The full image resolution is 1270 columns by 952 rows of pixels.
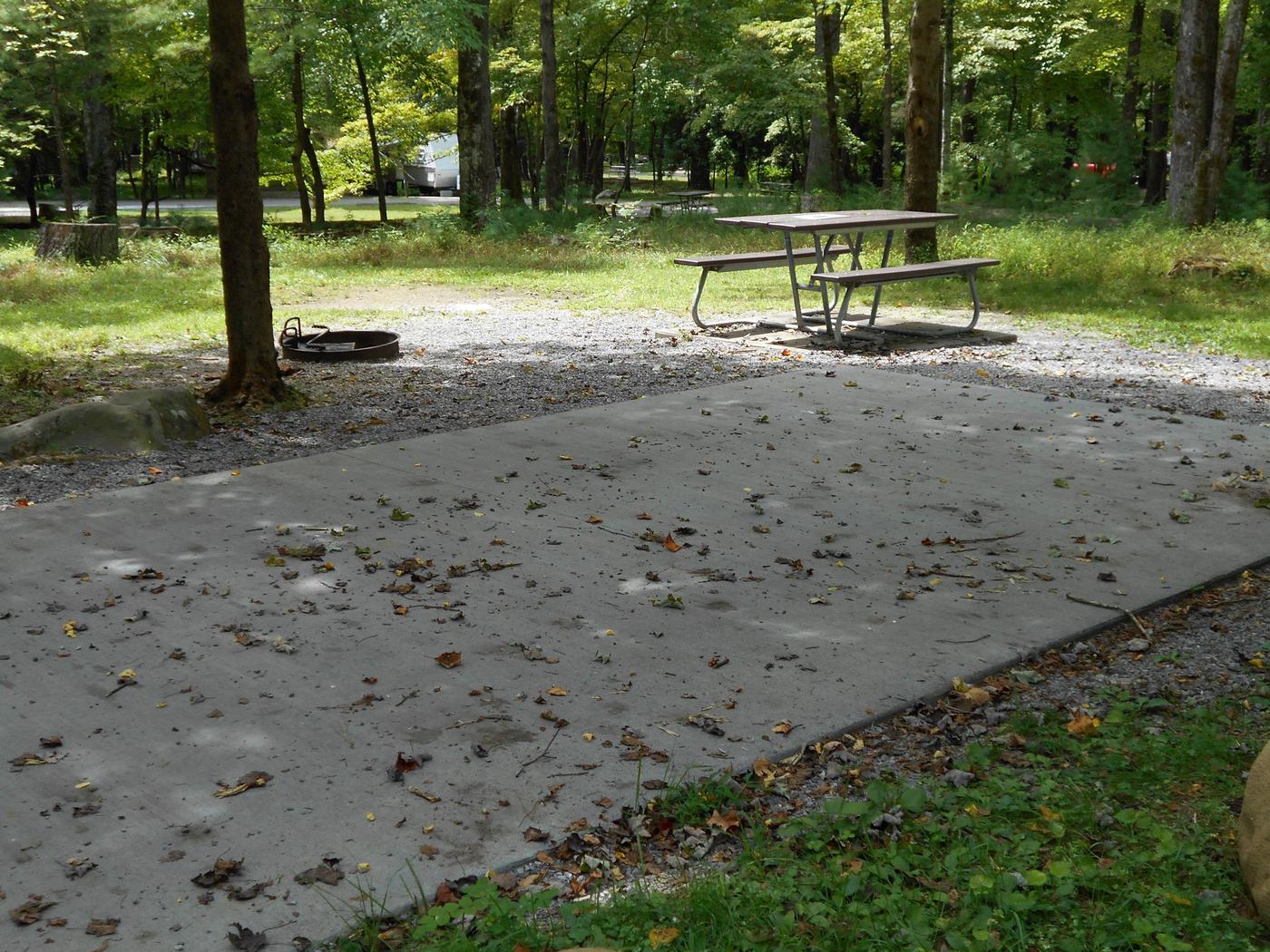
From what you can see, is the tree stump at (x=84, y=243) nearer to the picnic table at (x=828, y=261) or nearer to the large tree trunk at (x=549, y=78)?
the large tree trunk at (x=549, y=78)

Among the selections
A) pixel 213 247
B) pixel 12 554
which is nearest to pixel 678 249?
pixel 213 247

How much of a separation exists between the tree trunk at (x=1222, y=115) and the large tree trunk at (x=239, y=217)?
46.1ft

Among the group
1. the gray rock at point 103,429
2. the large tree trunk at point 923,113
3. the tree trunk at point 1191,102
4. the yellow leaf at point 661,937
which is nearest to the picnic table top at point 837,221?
the large tree trunk at point 923,113

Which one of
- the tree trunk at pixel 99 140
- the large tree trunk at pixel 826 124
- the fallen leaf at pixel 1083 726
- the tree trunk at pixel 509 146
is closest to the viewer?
the fallen leaf at pixel 1083 726

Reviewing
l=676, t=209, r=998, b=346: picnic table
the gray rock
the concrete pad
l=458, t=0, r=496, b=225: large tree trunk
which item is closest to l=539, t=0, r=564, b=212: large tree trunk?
l=458, t=0, r=496, b=225: large tree trunk

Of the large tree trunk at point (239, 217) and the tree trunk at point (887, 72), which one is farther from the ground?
the tree trunk at point (887, 72)

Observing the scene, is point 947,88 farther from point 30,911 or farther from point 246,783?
point 30,911

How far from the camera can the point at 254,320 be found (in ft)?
25.4

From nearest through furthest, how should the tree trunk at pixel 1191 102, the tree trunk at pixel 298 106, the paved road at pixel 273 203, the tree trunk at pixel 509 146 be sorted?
the tree trunk at pixel 1191 102, the tree trunk at pixel 298 106, the tree trunk at pixel 509 146, the paved road at pixel 273 203

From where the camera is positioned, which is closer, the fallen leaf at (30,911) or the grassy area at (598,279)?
the fallen leaf at (30,911)

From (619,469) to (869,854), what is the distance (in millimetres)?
3706

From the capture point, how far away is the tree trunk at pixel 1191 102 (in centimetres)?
1738

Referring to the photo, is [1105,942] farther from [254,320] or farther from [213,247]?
[213,247]

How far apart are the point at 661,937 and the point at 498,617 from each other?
6.62 ft
